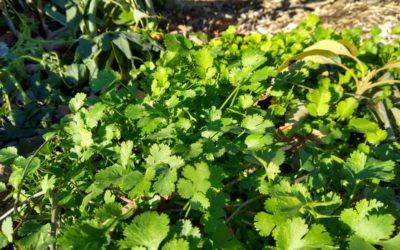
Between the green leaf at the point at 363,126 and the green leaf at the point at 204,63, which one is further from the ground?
the green leaf at the point at 204,63

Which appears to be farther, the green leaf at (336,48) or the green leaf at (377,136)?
the green leaf at (336,48)

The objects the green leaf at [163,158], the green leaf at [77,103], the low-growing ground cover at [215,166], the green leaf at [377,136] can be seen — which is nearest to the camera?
the low-growing ground cover at [215,166]

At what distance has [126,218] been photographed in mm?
1205

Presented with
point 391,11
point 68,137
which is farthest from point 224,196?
point 391,11

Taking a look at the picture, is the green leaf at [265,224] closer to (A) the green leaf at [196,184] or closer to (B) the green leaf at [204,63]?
(A) the green leaf at [196,184]

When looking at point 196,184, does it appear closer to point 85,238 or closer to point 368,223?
point 85,238

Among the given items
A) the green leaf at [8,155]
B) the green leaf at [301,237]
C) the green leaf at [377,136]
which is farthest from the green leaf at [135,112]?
the green leaf at [377,136]

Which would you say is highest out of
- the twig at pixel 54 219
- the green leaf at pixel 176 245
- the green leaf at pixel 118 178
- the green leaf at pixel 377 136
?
the green leaf at pixel 118 178

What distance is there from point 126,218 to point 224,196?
29 cm

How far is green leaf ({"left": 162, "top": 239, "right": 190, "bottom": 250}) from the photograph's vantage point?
3.47 ft

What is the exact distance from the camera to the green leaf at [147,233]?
1071 mm

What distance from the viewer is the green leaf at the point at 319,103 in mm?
1795

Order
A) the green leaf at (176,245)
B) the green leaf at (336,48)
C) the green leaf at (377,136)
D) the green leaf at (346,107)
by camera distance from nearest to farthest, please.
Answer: the green leaf at (176,245) < the green leaf at (377,136) < the green leaf at (346,107) < the green leaf at (336,48)

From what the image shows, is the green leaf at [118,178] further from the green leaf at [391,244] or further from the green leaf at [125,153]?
the green leaf at [391,244]
